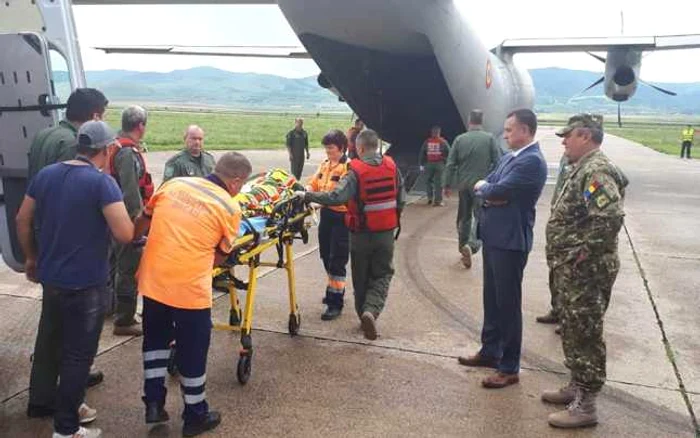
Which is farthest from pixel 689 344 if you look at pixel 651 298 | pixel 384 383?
pixel 384 383

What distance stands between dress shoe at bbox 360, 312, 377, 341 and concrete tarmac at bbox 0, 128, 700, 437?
9cm

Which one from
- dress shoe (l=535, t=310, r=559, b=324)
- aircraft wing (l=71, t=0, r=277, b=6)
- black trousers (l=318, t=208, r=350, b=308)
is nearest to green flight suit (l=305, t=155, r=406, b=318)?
black trousers (l=318, t=208, r=350, b=308)

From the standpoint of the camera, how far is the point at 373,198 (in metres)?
4.91

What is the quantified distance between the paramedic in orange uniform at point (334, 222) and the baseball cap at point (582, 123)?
2.13 metres

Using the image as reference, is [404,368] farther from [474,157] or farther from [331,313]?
[474,157]

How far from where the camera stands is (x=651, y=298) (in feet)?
20.6

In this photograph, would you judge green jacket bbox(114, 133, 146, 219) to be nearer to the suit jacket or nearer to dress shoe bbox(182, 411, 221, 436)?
dress shoe bbox(182, 411, 221, 436)

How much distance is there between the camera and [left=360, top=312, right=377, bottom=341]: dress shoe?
4.86m

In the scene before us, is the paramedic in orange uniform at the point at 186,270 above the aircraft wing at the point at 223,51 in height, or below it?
below

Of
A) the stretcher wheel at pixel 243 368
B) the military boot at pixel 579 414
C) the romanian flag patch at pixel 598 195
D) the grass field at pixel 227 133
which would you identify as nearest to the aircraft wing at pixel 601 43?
the grass field at pixel 227 133

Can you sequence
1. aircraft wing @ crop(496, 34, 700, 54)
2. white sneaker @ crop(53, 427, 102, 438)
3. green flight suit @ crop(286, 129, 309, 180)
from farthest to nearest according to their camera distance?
aircraft wing @ crop(496, 34, 700, 54) < green flight suit @ crop(286, 129, 309, 180) < white sneaker @ crop(53, 427, 102, 438)

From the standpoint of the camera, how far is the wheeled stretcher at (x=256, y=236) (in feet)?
13.3

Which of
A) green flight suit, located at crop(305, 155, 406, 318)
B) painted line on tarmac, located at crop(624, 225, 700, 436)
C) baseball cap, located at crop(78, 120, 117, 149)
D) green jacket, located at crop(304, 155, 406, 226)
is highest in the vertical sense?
baseball cap, located at crop(78, 120, 117, 149)

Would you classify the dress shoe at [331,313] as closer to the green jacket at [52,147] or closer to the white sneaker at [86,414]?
the white sneaker at [86,414]
